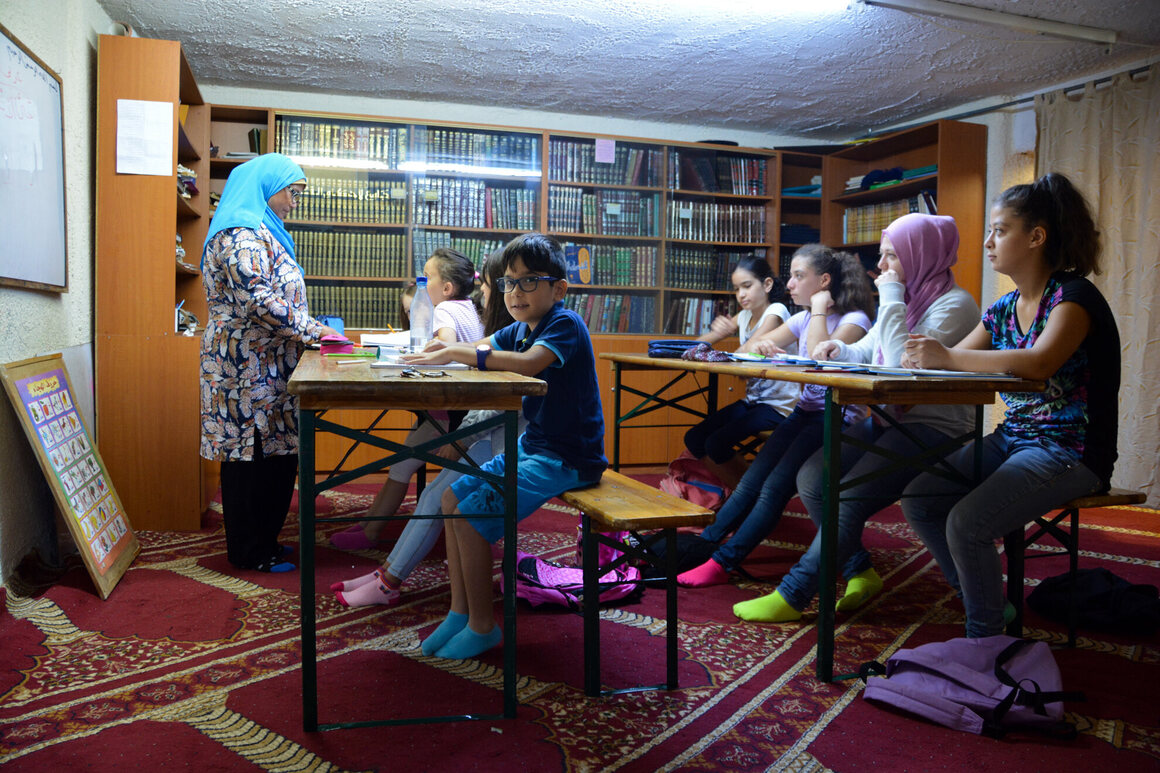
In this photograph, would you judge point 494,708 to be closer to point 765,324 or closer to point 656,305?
point 765,324

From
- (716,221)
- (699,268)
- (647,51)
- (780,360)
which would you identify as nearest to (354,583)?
(780,360)

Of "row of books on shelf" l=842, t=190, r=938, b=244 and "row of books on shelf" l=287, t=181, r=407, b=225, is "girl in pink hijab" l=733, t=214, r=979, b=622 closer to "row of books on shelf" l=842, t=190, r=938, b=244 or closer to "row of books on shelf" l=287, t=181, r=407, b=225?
"row of books on shelf" l=842, t=190, r=938, b=244

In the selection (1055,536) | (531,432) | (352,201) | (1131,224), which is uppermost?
(352,201)

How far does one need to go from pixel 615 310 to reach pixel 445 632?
138 inches

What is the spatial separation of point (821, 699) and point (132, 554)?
237 cm

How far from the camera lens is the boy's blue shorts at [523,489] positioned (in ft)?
6.17

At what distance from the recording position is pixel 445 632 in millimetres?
2074

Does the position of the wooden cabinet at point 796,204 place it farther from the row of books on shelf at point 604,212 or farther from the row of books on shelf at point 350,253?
the row of books on shelf at point 350,253

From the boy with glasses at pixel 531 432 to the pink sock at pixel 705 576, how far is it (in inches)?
32.5

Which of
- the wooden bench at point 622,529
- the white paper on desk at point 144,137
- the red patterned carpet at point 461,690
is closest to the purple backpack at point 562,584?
the red patterned carpet at point 461,690

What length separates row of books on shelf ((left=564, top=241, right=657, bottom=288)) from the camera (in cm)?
529

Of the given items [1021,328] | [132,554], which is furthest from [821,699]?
[132,554]

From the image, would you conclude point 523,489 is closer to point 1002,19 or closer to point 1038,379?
point 1038,379

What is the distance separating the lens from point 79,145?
3160mm
